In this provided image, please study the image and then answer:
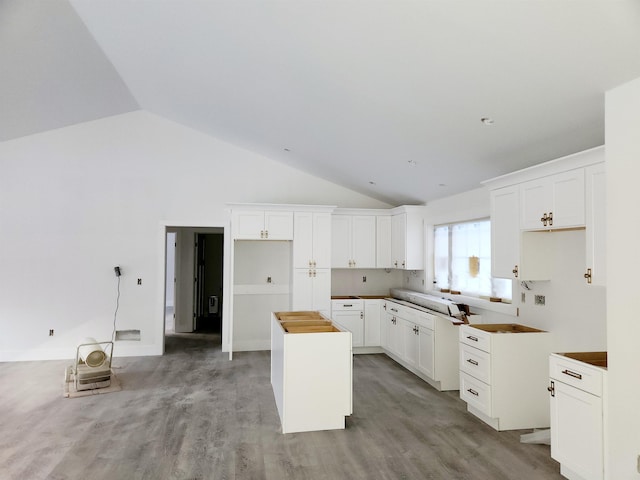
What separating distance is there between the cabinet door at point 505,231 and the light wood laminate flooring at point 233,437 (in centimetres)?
143

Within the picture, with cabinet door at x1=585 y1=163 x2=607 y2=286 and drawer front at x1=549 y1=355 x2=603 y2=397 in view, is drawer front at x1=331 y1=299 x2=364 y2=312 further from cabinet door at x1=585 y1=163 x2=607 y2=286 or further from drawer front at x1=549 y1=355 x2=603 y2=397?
cabinet door at x1=585 y1=163 x2=607 y2=286

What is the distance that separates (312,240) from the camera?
648 cm

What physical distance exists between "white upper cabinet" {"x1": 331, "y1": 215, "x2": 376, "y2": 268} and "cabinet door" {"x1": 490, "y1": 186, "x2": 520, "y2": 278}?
116 inches

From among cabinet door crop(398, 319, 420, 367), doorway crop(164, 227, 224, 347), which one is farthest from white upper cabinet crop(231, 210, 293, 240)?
cabinet door crop(398, 319, 420, 367)

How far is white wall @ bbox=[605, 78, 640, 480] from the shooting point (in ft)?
7.98

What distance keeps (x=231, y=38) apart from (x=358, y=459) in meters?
3.39

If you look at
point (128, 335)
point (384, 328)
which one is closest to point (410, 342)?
point (384, 328)

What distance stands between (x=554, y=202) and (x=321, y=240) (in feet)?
12.1

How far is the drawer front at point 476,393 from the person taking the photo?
3760 millimetres

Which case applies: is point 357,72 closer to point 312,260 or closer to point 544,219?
point 544,219

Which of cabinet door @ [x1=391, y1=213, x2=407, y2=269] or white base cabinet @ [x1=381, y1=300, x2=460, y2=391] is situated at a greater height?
cabinet door @ [x1=391, y1=213, x2=407, y2=269]

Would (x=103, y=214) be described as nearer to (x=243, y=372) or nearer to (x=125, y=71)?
(x=125, y=71)

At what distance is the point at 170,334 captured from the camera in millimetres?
8273

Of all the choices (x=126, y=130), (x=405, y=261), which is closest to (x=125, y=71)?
(x=126, y=130)
